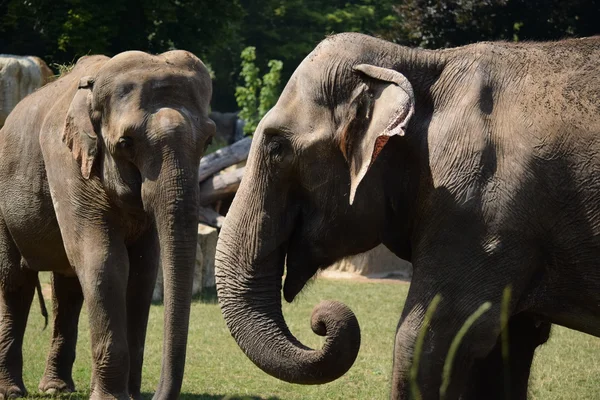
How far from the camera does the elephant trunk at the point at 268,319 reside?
4445 millimetres

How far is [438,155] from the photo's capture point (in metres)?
4.44

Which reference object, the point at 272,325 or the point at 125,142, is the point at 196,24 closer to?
the point at 125,142

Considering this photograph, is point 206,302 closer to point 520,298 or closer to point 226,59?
point 520,298

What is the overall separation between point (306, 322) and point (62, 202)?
16.9 ft

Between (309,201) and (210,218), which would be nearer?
(309,201)

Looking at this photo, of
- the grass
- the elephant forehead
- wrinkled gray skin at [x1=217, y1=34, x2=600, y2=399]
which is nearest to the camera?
wrinkled gray skin at [x1=217, y1=34, x2=600, y2=399]

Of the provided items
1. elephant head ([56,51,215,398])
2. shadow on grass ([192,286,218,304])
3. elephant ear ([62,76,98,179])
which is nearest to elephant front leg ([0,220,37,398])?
elephant head ([56,51,215,398])

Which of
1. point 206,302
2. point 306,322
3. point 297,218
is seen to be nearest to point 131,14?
point 206,302

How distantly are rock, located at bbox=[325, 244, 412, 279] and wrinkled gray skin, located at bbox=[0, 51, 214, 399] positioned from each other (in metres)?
8.76

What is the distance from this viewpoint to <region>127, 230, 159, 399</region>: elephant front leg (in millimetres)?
7398

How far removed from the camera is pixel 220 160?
55.7 ft

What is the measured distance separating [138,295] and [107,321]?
2.02ft

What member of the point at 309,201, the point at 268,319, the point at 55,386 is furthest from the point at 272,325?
the point at 55,386

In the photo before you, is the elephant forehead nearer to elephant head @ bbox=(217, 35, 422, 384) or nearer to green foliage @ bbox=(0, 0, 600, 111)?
elephant head @ bbox=(217, 35, 422, 384)
